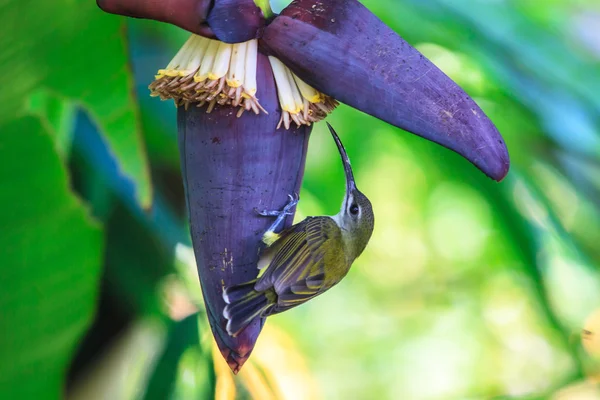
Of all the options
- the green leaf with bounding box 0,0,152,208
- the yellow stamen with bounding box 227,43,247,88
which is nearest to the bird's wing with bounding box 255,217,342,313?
the yellow stamen with bounding box 227,43,247,88

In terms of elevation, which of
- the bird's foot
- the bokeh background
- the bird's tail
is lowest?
the bokeh background

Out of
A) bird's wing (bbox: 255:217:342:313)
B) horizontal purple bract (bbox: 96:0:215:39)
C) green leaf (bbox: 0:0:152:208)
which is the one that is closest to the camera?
horizontal purple bract (bbox: 96:0:215:39)

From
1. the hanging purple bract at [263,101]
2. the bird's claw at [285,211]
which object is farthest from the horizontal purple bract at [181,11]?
the bird's claw at [285,211]

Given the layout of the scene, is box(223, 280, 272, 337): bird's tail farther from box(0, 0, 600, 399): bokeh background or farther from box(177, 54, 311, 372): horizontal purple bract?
box(0, 0, 600, 399): bokeh background

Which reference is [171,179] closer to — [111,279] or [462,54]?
[111,279]

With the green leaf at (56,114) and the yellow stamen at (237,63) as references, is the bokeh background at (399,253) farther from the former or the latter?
the yellow stamen at (237,63)

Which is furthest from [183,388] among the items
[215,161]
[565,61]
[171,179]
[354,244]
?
[565,61]
